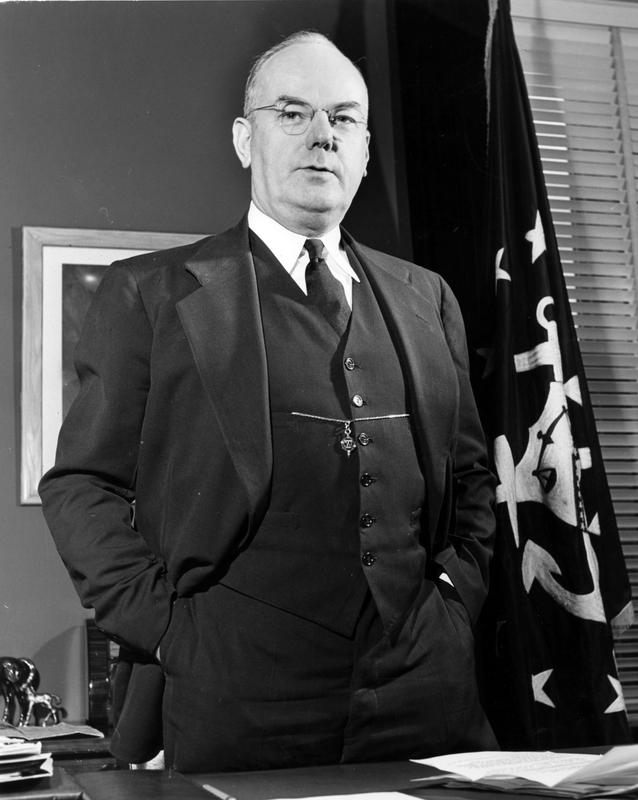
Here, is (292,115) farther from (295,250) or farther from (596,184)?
(596,184)

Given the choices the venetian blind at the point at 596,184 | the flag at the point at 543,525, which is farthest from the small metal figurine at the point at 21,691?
the venetian blind at the point at 596,184

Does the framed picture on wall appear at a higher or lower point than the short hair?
lower

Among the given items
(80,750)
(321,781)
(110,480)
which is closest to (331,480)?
(110,480)

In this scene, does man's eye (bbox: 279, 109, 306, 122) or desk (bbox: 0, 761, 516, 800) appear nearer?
desk (bbox: 0, 761, 516, 800)

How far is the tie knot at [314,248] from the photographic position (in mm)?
1852

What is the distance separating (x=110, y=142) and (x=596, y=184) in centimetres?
141

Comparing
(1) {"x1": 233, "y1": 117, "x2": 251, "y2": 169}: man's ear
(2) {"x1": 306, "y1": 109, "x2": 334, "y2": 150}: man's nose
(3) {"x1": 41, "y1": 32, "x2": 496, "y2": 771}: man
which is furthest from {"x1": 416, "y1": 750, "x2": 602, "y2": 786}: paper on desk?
(1) {"x1": 233, "y1": 117, "x2": 251, "y2": 169}: man's ear

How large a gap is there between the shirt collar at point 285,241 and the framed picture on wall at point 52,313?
0.95 m

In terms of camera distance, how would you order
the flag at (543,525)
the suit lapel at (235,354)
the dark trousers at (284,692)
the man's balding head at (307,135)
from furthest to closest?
the flag at (543,525) < the man's balding head at (307,135) < the suit lapel at (235,354) < the dark trousers at (284,692)

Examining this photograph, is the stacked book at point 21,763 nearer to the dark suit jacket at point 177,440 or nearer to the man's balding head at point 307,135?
the dark suit jacket at point 177,440

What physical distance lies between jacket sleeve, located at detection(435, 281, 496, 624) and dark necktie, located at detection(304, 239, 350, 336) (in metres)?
0.33

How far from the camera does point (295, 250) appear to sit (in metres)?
1.84

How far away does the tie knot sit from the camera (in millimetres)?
1852

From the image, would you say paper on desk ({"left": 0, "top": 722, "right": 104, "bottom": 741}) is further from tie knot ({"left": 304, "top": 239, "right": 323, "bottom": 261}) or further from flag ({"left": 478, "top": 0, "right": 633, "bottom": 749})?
tie knot ({"left": 304, "top": 239, "right": 323, "bottom": 261})
